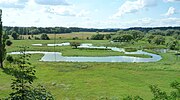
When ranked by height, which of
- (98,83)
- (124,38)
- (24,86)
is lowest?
(98,83)

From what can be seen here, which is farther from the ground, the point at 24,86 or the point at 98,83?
the point at 24,86

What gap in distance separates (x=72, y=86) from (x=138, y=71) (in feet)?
72.2

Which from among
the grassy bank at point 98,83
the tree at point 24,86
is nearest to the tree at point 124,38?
the grassy bank at point 98,83

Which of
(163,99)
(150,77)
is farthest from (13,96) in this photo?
(150,77)

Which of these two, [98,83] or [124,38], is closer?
[98,83]

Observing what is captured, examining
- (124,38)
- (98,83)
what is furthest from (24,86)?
(124,38)

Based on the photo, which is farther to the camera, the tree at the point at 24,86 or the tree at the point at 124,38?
the tree at the point at 124,38

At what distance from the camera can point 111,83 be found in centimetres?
4650

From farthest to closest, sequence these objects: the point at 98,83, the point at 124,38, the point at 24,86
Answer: the point at 124,38 < the point at 98,83 < the point at 24,86

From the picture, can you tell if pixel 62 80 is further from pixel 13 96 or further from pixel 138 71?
pixel 13 96

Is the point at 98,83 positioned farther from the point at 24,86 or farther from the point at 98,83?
the point at 24,86

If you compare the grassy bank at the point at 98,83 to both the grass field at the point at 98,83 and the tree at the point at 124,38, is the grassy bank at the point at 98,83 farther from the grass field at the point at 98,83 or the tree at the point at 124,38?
the tree at the point at 124,38

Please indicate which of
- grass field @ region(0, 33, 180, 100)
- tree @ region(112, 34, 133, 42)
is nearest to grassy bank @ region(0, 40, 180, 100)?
grass field @ region(0, 33, 180, 100)

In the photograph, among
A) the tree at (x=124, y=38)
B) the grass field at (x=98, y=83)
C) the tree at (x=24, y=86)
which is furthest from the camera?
the tree at (x=124, y=38)
